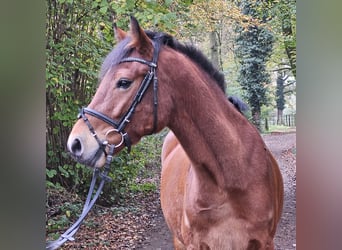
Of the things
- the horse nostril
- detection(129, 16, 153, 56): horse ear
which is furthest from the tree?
the horse nostril

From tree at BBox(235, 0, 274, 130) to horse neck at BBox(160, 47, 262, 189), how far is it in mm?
334

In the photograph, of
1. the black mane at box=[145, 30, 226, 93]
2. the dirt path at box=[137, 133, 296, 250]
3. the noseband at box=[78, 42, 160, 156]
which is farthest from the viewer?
the dirt path at box=[137, 133, 296, 250]

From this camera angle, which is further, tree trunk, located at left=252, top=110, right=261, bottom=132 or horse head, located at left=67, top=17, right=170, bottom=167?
tree trunk, located at left=252, top=110, right=261, bottom=132

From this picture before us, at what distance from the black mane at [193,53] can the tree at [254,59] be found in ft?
0.90

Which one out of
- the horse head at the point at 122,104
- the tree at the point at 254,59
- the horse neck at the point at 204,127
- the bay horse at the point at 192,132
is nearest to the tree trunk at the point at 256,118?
the tree at the point at 254,59

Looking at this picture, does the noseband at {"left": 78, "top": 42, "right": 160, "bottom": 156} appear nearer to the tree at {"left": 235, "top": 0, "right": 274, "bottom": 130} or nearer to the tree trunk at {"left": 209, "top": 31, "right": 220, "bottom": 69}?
the tree trunk at {"left": 209, "top": 31, "right": 220, "bottom": 69}

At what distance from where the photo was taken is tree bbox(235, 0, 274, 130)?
169 cm

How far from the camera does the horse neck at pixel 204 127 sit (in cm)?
132

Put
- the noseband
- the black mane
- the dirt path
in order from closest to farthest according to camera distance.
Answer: the noseband → the black mane → the dirt path

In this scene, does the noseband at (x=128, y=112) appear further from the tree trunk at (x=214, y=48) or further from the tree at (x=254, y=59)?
the tree at (x=254, y=59)
